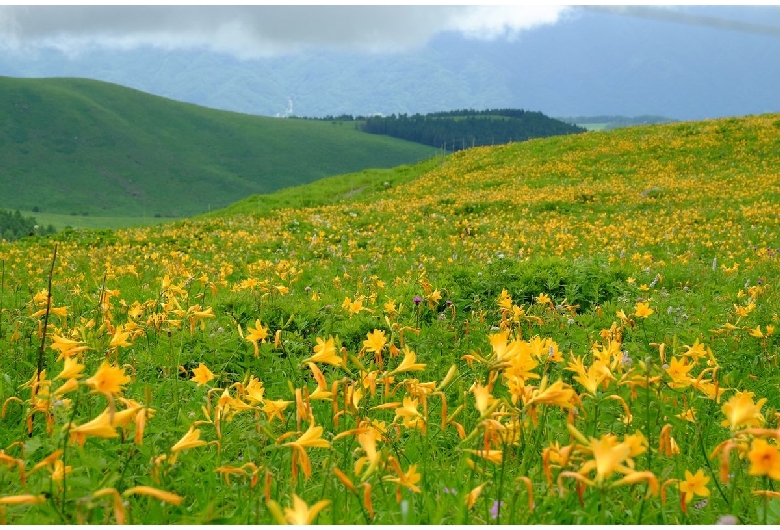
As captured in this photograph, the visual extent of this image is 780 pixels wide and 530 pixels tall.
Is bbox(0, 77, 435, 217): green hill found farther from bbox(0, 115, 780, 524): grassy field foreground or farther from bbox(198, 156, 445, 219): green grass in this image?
bbox(0, 115, 780, 524): grassy field foreground

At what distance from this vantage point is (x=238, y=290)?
7.02 m

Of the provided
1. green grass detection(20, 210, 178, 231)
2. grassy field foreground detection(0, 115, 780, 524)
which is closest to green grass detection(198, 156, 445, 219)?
grassy field foreground detection(0, 115, 780, 524)

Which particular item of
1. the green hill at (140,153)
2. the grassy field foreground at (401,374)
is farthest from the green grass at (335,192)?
the green hill at (140,153)

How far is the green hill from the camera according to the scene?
472 feet

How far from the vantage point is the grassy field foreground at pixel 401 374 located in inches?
81.7

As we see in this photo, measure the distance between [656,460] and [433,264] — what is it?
748 centimetres

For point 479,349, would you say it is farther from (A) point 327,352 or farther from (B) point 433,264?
(B) point 433,264

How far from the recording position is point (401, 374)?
4.58 m

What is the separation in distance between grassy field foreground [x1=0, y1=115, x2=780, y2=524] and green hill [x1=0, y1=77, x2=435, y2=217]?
13798cm

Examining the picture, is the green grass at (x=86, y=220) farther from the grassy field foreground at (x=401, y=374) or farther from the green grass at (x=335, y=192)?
the grassy field foreground at (x=401, y=374)

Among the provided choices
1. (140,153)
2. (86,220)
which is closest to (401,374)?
(86,220)

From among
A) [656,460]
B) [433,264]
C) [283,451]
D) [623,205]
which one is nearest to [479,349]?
[656,460]

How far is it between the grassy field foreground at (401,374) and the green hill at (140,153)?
453 feet

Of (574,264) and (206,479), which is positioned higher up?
(574,264)
